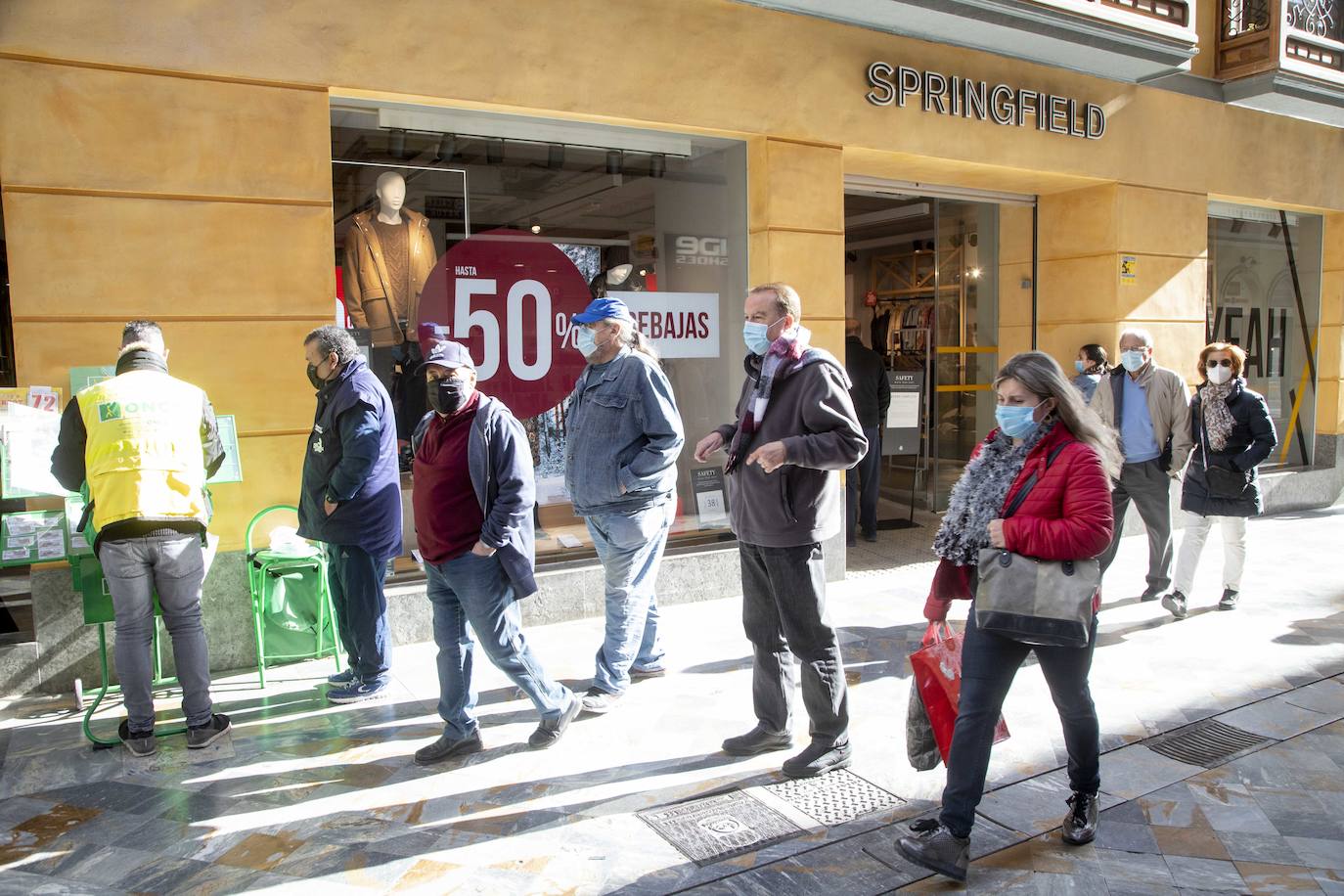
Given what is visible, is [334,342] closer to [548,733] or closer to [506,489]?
[506,489]

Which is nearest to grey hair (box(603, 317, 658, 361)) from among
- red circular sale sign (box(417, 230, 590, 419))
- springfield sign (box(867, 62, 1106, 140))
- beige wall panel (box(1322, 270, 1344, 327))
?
red circular sale sign (box(417, 230, 590, 419))

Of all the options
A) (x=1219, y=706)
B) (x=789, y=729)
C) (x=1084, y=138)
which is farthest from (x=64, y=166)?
(x=1084, y=138)

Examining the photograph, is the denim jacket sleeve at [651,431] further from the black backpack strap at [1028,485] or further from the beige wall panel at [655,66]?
the beige wall panel at [655,66]

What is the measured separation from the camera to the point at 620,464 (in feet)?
15.6

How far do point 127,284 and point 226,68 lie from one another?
51.0 inches

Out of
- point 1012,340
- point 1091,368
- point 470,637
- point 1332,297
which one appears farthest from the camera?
point 1332,297

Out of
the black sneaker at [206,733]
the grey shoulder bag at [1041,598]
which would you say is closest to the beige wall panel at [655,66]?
the black sneaker at [206,733]

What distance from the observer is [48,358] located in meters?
5.14

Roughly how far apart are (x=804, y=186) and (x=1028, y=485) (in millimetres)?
4566

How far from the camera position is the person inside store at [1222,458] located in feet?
20.8

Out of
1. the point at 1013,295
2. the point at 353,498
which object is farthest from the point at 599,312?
the point at 1013,295

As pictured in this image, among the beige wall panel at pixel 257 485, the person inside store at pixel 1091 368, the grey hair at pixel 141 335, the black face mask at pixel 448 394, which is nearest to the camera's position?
the black face mask at pixel 448 394

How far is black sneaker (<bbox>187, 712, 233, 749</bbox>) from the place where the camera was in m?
4.54

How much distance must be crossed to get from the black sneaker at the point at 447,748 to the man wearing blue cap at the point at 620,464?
2.06 ft
